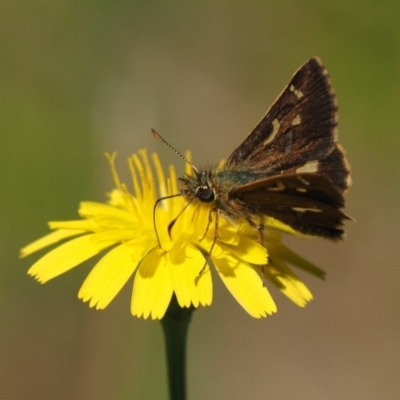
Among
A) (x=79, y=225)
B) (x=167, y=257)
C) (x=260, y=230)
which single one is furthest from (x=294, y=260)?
(x=79, y=225)

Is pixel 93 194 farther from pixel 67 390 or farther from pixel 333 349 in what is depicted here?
pixel 333 349

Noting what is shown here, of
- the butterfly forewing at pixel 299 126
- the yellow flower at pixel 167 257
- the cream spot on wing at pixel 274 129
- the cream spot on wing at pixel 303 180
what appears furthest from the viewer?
the cream spot on wing at pixel 274 129

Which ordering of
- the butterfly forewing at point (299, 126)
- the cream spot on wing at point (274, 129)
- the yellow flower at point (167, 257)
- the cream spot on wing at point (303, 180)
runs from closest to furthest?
1. the cream spot on wing at point (303, 180)
2. the yellow flower at point (167, 257)
3. the butterfly forewing at point (299, 126)
4. the cream spot on wing at point (274, 129)

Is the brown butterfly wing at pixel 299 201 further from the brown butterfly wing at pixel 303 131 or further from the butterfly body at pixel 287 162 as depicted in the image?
the brown butterfly wing at pixel 303 131

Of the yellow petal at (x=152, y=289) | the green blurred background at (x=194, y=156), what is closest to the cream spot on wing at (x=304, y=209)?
the yellow petal at (x=152, y=289)

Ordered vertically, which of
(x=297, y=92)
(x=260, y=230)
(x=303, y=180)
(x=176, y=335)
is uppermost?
(x=297, y=92)

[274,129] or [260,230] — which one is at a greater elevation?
[274,129]

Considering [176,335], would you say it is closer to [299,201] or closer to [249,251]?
[249,251]

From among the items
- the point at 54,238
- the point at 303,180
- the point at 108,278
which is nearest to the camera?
the point at 303,180
